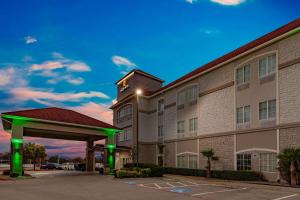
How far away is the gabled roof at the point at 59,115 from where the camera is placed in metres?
31.3

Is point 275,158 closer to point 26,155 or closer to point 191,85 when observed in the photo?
point 191,85

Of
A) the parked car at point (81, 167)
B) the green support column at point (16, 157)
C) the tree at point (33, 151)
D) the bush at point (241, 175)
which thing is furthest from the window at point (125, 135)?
the bush at point (241, 175)

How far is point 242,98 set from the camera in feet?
95.8

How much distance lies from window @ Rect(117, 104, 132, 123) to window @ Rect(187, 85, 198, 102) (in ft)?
45.1

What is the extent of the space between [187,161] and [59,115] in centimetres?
1628

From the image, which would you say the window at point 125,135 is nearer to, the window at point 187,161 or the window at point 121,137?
the window at point 121,137

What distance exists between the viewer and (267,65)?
27125 millimetres

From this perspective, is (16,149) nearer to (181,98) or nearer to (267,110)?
(181,98)

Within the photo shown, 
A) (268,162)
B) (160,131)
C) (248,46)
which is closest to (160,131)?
(160,131)

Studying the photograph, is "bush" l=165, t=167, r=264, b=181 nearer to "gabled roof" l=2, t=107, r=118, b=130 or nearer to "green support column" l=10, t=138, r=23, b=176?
"gabled roof" l=2, t=107, r=118, b=130

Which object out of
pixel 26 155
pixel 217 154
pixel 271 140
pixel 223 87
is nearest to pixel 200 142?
pixel 217 154

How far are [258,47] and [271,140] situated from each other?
8.36 m

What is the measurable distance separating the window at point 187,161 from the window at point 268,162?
1014 centimetres

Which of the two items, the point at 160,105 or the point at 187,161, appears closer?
the point at 187,161
